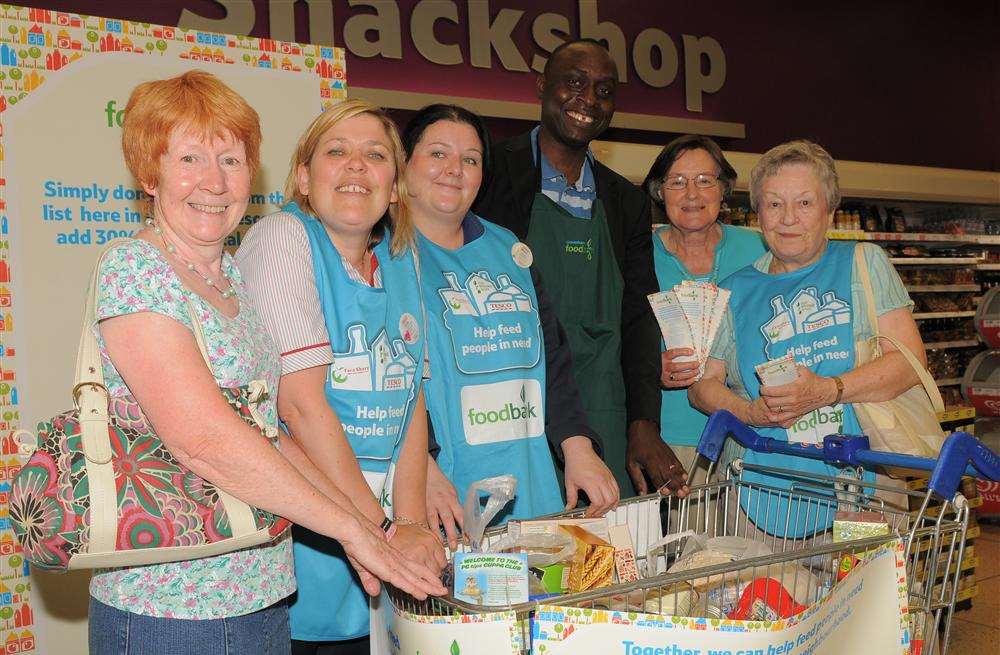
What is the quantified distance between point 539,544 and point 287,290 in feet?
2.43

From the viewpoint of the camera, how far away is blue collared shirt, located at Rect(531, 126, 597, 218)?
284 centimetres

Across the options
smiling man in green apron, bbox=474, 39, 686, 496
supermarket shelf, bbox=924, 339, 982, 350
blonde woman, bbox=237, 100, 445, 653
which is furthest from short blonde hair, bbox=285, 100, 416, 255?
supermarket shelf, bbox=924, 339, 982, 350

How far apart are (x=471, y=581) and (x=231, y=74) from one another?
219 centimetres

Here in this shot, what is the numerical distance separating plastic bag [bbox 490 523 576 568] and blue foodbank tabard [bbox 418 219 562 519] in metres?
0.40

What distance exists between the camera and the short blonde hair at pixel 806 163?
2.65 meters

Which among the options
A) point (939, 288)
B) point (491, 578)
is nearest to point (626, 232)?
point (491, 578)

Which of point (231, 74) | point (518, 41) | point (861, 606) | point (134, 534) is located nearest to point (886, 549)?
point (861, 606)

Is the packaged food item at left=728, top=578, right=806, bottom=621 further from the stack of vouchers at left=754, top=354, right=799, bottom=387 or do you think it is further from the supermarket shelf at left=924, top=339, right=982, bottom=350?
the supermarket shelf at left=924, top=339, right=982, bottom=350

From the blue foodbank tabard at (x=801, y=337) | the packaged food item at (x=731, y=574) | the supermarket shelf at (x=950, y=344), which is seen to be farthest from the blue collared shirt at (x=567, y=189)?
the supermarket shelf at (x=950, y=344)

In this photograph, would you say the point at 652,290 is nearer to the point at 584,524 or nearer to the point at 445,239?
the point at 445,239

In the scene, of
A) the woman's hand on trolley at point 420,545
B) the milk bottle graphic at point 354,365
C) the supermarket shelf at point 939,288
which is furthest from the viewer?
the supermarket shelf at point 939,288

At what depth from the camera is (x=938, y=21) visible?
9.43m

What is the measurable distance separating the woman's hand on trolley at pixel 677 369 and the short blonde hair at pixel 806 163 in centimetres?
52

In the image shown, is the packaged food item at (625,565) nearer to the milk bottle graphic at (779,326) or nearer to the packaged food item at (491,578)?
the packaged food item at (491,578)
